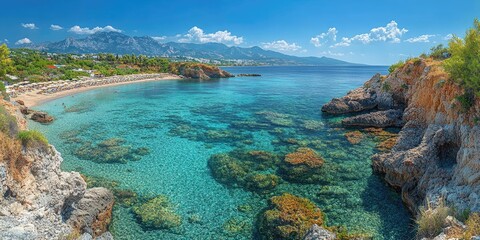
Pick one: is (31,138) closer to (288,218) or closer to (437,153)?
(288,218)

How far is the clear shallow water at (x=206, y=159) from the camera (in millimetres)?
14625

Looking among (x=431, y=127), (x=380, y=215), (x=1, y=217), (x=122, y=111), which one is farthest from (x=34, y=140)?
(x=122, y=111)

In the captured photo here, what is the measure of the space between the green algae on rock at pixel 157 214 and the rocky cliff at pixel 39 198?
168 cm

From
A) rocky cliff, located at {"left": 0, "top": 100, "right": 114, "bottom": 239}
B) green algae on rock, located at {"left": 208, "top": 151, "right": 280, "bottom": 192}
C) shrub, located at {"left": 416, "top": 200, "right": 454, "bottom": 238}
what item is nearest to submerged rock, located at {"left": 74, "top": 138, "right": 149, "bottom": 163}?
green algae on rock, located at {"left": 208, "top": 151, "right": 280, "bottom": 192}

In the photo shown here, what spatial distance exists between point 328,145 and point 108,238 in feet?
65.9

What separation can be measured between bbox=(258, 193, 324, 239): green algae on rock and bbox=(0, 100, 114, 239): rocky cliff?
7.39 m

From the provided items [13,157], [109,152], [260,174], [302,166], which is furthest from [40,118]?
[302,166]

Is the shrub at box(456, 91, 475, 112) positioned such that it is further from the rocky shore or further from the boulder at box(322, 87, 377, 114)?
the boulder at box(322, 87, 377, 114)

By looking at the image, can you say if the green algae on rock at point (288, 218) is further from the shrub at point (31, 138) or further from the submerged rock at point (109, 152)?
the submerged rock at point (109, 152)

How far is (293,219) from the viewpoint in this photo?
14.4 metres

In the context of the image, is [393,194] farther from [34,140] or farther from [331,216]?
[34,140]

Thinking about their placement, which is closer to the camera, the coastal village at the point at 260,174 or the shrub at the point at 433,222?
the shrub at the point at 433,222

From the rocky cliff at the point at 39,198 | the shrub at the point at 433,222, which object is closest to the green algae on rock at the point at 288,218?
the shrub at the point at 433,222

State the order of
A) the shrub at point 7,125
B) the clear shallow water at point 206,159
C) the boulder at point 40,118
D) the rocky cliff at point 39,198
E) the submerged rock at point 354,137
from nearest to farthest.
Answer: the rocky cliff at point 39,198 < the shrub at point 7,125 < the clear shallow water at point 206,159 < the submerged rock at point 354,137 < the boulder at point 40,118
